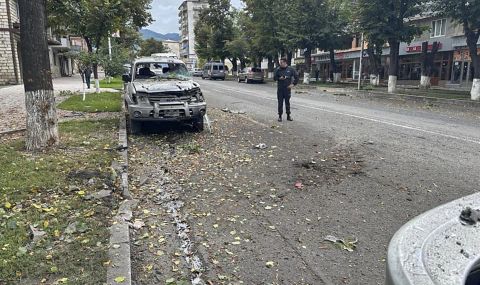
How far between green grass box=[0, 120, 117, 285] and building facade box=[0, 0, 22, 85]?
26.8 metres

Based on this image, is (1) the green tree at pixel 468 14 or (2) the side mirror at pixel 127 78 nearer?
Answer: (2) the side mirror at pixel 127 78

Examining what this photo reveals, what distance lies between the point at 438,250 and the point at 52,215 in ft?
13.5

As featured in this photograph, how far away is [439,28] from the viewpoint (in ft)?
115

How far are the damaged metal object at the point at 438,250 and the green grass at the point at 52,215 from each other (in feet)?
8.05

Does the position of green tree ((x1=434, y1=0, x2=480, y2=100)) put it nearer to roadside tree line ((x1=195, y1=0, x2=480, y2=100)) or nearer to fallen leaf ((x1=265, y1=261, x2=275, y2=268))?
roadside tree line ((x1=195, y1=0, x2=480, y2=100))

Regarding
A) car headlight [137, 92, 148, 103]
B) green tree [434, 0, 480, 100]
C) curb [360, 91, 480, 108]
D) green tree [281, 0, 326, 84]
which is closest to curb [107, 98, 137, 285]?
car headlight [137, 92, 148, 103]

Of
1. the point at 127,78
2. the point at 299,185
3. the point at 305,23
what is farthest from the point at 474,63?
the point at 299,185

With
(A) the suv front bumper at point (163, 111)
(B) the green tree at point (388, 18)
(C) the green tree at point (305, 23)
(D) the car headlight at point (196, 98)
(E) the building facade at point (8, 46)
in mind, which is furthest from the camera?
(C) the green tree at point (305, 23)

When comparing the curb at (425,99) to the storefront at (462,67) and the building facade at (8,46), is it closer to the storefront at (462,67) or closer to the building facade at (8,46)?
the storefront at (462,67)

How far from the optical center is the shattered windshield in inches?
421

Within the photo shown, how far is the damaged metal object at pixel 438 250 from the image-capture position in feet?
4.51

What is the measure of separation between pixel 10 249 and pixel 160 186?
2.57m

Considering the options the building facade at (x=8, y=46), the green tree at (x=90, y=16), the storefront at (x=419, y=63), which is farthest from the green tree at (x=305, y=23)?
the building facade at (x=8, y=46)

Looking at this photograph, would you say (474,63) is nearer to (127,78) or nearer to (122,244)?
(127,78)
